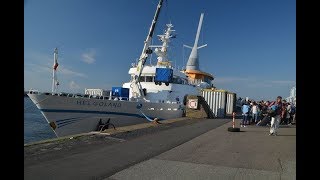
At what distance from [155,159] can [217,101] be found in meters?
27.0

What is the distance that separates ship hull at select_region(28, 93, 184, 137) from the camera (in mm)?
18281

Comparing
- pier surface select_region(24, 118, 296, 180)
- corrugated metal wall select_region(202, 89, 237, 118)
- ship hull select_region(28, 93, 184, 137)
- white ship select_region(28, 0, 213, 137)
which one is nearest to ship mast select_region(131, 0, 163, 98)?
white ship select_region(28, 0, 213, 137)

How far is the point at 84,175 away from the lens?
7.32 m

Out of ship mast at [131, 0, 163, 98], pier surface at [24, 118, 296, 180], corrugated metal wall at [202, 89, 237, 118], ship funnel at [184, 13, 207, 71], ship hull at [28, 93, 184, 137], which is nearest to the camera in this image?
pier surface at [24, 118, 296, 180]

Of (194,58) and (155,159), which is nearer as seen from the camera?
(155,159)

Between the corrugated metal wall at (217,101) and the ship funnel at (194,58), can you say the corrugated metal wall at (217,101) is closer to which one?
the corrugated metal wall at (217,101)

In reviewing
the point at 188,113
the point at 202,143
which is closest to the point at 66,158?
the point at 202,143

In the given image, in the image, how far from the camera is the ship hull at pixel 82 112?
18.3 m

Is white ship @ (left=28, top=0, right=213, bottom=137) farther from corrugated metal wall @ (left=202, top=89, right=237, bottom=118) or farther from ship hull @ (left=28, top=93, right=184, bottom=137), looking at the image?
corrugated metal wall @ (left=202, top=89, right=237, bottom=118)

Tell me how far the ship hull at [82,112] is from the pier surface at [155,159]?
582cm

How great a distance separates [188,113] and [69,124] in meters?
14.6

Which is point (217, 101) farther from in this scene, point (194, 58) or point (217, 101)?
point (194, 58)

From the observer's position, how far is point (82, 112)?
1969 centimetres

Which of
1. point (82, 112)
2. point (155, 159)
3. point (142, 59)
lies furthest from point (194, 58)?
point (155, 159)
